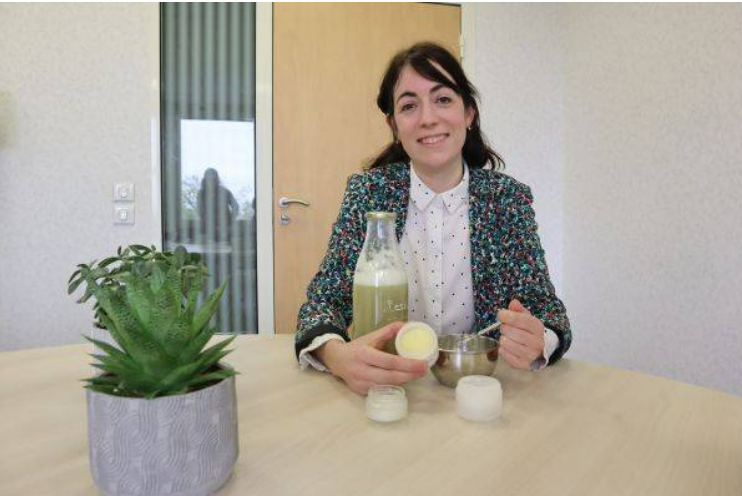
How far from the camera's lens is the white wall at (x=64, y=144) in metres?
2.23

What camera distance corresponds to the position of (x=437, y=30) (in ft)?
8.77

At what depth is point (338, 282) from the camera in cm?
111

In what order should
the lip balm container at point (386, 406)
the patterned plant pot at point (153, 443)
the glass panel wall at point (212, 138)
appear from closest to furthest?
the patterned plant pot at point (153, 443) < the lip balm container at point (386, 406) < the glass panel wall at point (212, 138)

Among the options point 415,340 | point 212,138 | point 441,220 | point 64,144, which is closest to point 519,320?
point 415,340

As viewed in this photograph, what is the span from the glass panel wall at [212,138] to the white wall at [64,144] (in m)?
0.10

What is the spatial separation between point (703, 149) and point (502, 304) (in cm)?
132

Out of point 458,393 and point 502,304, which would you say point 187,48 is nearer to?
point 502,304

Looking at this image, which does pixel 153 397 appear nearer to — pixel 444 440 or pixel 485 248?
pixel 444 440

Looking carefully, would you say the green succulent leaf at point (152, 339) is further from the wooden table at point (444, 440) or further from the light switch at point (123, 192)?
the light switch at point (123, 192)

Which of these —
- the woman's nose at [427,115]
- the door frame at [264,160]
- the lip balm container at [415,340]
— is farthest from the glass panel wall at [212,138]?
the lip balm container at [415,340]

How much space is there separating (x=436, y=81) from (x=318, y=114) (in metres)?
1.46

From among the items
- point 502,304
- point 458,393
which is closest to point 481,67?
point 502,304

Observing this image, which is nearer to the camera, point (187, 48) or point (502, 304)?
point (502, 304)

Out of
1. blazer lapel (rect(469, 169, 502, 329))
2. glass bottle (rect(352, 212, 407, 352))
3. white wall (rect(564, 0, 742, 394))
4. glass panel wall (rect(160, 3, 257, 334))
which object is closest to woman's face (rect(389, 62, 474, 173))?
blazer lapel (rect(469, 169, 502, 329))
